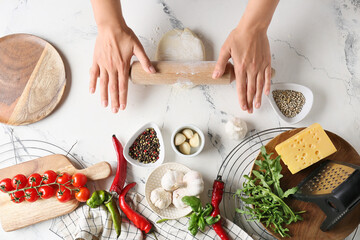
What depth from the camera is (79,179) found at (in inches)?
56.5

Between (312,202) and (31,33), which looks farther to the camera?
(31,33)

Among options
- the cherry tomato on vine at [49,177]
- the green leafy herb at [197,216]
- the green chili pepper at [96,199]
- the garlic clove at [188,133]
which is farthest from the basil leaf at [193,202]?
the cherry tomato on vine at [49,177]

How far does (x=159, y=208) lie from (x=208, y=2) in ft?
3.53

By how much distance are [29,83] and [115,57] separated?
0.51 meters

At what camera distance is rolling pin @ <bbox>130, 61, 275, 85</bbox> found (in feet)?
4.45

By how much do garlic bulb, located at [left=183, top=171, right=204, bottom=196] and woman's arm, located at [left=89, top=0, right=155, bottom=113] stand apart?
1.62 feet

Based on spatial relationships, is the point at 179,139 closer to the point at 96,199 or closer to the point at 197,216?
the point at 197,216

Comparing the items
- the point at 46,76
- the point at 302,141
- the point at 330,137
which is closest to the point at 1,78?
the point at 46,76

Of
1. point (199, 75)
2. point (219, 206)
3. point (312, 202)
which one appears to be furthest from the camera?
point (219, 206)

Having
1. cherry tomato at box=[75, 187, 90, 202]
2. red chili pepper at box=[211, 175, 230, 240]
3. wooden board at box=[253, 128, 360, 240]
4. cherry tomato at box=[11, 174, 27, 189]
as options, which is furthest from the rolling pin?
cherry tomato at box=[11, 174, 27, 189]

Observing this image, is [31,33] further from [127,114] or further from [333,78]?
[333,78]

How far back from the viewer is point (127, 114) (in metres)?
1.55

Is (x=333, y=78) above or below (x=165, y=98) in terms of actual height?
above

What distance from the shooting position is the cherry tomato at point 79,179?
143cm
